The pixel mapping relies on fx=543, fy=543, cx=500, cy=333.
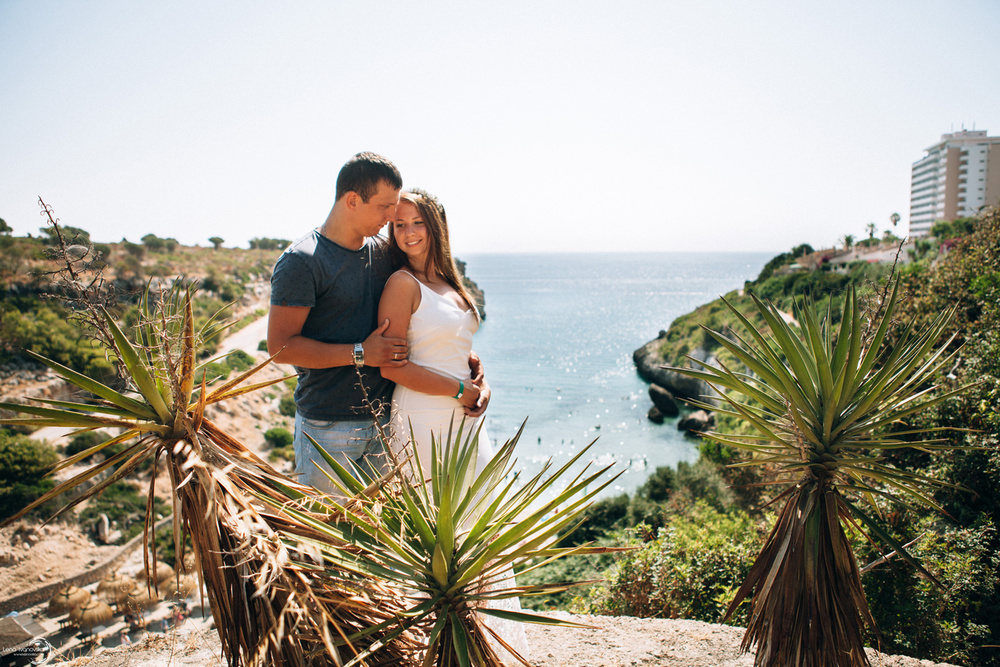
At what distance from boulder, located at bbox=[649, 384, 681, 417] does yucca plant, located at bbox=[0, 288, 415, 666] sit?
40089 mm

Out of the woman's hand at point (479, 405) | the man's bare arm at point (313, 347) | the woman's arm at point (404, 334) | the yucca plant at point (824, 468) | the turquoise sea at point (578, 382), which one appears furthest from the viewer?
the turquoise sea at point (578, 382)

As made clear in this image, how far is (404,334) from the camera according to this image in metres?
3.36

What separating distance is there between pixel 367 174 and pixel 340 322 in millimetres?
917

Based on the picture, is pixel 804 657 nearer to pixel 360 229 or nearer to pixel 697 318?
pixel 360 229

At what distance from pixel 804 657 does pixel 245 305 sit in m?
51.6

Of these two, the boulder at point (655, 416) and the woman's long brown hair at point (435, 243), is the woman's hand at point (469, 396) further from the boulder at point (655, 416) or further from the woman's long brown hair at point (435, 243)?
the boulder at point (655, 416)

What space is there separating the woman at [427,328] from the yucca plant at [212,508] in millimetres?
1348

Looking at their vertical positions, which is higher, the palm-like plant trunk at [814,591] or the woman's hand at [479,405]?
the woman's hand at [479,405]

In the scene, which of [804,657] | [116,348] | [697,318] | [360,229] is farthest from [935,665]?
[697,318]

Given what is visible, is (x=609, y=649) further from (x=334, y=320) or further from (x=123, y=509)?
(x=123, y=509)

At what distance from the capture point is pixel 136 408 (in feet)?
5.93

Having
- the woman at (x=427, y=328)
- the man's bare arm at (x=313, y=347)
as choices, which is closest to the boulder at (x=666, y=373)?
the woman at (x=427, y=328)

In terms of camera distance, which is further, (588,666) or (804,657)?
(588,666)

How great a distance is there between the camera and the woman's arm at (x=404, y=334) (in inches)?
127
